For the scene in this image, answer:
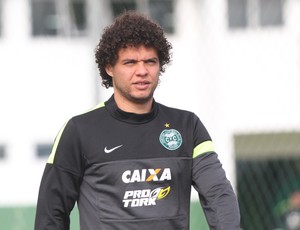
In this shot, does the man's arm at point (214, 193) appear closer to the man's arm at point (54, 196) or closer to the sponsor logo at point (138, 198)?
the sponsor logo at point (138, 198)

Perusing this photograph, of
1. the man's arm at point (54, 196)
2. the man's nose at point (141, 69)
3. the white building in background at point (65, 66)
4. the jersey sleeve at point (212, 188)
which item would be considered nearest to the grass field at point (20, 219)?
the jersey sleeve at point (212, 188)

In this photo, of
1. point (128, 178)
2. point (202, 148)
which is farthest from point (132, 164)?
point (202, 148)

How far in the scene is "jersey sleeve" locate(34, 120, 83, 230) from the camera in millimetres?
3619

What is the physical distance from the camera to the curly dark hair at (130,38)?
3686mm

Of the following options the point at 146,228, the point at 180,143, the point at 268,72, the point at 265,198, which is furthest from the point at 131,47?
the point at 268,72

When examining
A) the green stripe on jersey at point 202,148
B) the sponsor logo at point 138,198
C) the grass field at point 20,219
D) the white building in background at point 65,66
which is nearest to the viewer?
the sponsor logo at point 138,198

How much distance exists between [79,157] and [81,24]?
51.4 feet

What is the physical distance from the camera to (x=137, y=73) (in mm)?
3623

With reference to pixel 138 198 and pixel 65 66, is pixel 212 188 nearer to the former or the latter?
pixel 138 198

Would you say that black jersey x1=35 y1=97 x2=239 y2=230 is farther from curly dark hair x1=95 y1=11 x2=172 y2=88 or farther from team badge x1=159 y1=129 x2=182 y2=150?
curly dark hair x1=95 y1=11 x2=172 y2=88

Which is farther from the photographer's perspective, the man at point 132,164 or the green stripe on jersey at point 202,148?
the green stripe on jersey at point 202,148

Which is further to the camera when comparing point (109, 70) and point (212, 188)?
point (109, 70)

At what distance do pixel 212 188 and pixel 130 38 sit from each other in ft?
2.11

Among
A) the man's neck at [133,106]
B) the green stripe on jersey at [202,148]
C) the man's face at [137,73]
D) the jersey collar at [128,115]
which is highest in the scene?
the man's face at [137,73]
